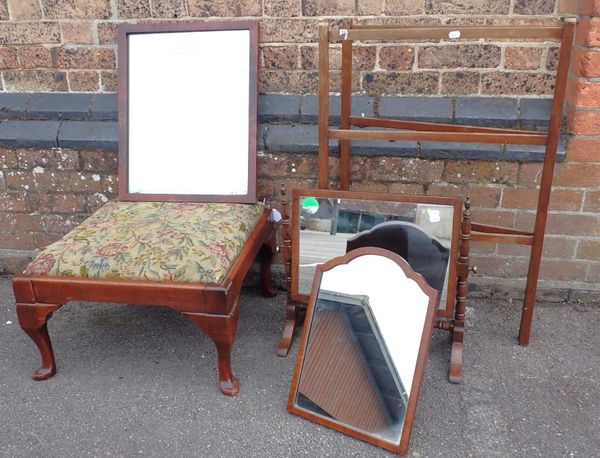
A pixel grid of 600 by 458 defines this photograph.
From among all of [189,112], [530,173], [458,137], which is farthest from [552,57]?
[189,112]

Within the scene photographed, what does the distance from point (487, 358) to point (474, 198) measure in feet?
2.52

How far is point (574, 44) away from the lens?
2.67 meters

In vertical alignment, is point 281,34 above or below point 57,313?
above

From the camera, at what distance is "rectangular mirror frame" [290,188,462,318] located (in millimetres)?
2271

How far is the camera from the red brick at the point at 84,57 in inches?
117

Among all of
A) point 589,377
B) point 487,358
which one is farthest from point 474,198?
point 589,377

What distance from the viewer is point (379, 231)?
7.80ft

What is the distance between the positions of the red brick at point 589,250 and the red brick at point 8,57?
3.03 meters

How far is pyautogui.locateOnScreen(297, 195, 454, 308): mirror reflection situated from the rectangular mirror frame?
13 millimetres

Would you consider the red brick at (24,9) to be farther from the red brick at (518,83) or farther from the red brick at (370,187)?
the red brick at (518,83)

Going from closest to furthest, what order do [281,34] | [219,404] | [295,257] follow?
[219,404]
[295,257]
[281,34]

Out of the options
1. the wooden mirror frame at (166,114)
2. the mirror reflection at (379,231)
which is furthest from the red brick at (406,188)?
the wooden mirror frame at (166,114)

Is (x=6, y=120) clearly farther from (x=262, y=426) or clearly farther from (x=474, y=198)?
(x=474, y=198)

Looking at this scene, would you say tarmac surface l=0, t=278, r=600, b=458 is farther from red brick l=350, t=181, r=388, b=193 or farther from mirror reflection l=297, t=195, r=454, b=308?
red brick l=350, t=181, r=388, b=193
